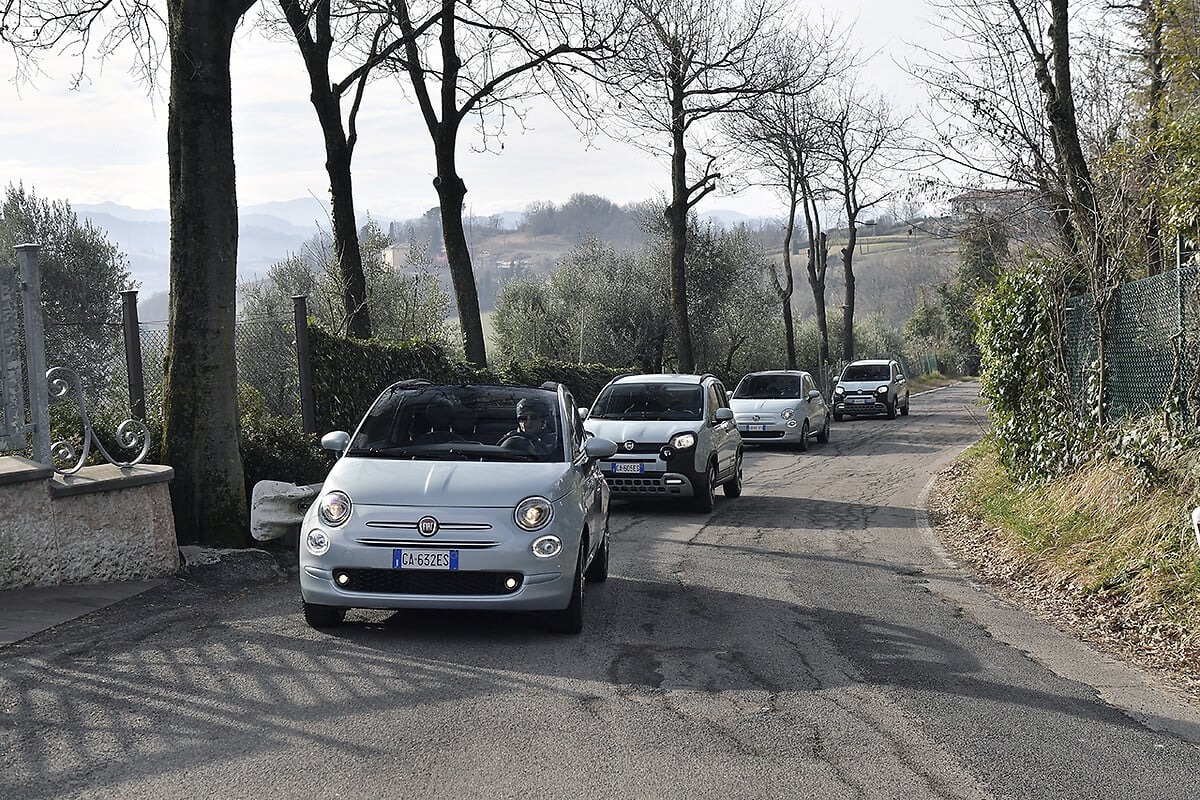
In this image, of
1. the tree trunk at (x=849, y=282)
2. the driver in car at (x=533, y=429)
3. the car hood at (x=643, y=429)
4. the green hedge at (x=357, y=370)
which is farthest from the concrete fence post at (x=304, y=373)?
the tree trunk at (x=849, y=282)

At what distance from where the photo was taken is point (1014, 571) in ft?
35.4

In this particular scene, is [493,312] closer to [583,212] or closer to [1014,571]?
[1014,571]

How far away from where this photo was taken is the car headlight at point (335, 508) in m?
7.40

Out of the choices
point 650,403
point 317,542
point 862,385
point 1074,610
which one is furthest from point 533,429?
point 862,385

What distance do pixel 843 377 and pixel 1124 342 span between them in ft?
91.1

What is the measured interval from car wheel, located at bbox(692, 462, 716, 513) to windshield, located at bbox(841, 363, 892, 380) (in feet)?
83.1

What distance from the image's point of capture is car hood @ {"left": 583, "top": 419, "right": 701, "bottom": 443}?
48.6 ft

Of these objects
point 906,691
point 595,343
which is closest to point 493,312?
point 595,343

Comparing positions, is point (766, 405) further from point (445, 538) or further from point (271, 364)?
point (445, 538)

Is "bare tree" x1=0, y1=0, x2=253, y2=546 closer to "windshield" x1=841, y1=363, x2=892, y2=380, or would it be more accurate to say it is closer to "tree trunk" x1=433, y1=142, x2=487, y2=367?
"tree trunk" x1=433, y1=142, x2=487, y2=367

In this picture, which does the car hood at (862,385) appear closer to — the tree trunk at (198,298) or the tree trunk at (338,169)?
the tree trunk at (338,169)

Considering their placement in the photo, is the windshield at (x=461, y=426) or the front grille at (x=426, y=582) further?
the windshield at (x=461, y=426)

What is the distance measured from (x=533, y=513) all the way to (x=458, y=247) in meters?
15.9

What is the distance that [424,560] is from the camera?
723 cm
